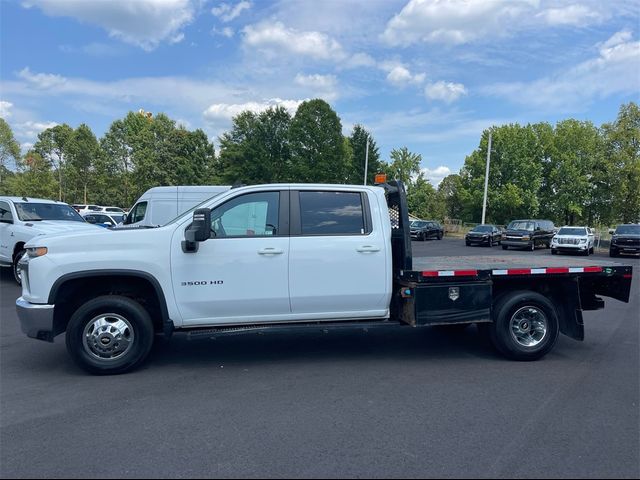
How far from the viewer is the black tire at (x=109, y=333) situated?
5043mm

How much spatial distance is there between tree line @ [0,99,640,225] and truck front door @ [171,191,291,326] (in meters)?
44.8

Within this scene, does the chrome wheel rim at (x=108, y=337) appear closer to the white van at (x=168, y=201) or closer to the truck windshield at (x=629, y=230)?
the white van at (x=168, y=201)

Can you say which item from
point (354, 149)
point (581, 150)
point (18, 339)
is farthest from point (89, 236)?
point (581, 150)

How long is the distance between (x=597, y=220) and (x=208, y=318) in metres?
61.2

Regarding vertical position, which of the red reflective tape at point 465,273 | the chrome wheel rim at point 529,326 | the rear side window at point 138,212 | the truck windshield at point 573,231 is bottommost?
the chrome wheel rim at point 529,326

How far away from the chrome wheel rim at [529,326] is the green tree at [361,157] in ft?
154

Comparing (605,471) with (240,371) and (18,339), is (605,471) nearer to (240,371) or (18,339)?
(240,371)

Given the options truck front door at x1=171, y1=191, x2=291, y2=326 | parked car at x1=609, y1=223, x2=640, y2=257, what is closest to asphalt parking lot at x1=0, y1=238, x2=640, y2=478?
truck front door at x1=171, y1=191, x2=291, y2=326

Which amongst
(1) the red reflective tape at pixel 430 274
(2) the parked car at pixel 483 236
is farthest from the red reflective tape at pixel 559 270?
(2) the parked car at pixel 483 236

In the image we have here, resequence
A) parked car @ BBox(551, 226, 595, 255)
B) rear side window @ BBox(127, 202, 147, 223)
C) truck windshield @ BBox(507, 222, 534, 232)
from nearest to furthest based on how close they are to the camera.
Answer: rear side window @ BBox(127, 202, 147, 223) → parked car @ BBox(551, 226, 595, 255) → truck windshield @ BBox(507, 222, 534, 232)

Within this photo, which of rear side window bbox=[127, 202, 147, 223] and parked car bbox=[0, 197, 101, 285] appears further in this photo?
rear side window bbox=[127, 202, 147, 223]

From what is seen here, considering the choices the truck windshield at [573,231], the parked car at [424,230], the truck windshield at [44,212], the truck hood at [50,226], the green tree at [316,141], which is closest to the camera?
the truck hood at [50,226]

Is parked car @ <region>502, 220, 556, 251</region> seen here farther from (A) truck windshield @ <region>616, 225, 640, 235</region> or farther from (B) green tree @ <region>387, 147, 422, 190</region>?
(B) green tree @ <region>387, 147, 422, 190</region>

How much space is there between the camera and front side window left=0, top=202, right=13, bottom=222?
11469 mm
